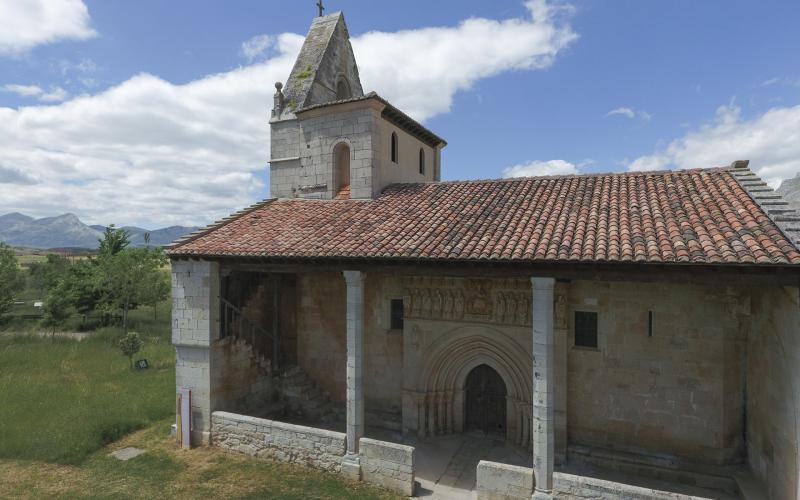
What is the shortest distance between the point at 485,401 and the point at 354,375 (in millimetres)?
3777

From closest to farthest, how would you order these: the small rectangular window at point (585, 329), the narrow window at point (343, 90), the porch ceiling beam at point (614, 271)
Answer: the porch ceiling beam at point (614, 271) → the small rectangular window at point (585, 329) → the narrow window at point (343, 90)

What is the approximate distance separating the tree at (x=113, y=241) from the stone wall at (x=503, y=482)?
103ft

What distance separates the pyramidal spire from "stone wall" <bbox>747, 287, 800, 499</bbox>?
13.1 metres

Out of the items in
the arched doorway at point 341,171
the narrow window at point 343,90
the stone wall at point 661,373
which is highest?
the narrow window at point 343,90

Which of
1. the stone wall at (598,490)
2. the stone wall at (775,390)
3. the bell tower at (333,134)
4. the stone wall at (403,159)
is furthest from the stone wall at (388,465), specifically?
the stone wall at (403,159)

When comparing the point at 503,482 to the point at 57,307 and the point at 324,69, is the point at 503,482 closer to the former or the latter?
the point at 324,69

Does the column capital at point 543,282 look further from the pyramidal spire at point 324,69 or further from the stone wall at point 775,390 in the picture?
the pyramidal spire at point 324,69

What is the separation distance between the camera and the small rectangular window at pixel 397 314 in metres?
11.8

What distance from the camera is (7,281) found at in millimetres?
28875

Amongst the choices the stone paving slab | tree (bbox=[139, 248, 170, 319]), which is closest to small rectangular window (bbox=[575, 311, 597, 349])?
the stone paving slab

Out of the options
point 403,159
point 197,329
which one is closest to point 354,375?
point 197,329

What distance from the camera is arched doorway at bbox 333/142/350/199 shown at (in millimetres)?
13906

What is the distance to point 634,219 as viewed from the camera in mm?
8258

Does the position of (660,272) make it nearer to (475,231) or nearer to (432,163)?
(475,231)
